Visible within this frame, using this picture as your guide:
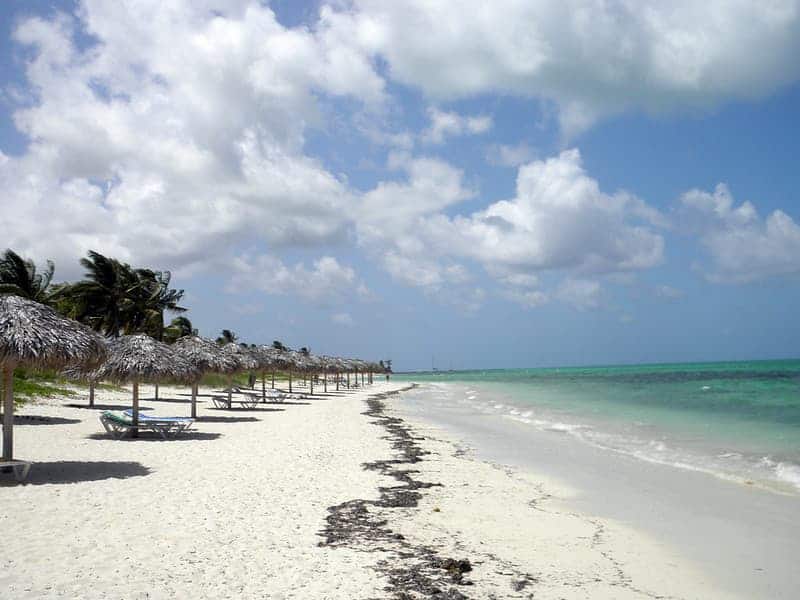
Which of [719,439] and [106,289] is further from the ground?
[106,289]

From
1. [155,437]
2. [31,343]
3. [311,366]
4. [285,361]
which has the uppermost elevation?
[31,343]

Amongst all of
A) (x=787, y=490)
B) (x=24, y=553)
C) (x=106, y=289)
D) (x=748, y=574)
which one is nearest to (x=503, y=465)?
(x=787, y=490)

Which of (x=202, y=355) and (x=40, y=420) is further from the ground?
(x=202, y=355)

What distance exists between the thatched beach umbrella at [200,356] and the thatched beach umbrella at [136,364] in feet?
7.63

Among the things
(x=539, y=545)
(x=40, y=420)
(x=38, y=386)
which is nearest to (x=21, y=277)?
(x=38, y=386)

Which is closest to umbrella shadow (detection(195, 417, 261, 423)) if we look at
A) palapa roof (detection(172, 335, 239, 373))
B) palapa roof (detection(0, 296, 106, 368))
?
palapa roof (detection(172, 335, 239, 373))

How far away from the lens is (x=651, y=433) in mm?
15789

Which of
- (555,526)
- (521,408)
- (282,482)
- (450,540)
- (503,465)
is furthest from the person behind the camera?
(521,408)

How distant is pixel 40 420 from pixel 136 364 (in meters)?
3.38

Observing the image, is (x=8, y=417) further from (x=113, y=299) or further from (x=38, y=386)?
(x=113, y=299)

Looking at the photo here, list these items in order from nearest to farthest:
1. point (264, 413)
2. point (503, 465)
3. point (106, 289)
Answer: point (503, 465) < point (264, 413) < point (106, 289)

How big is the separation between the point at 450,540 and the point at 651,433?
11.4m

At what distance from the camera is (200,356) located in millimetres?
16000

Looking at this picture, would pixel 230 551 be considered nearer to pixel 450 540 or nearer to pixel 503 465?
pixel 450 540
